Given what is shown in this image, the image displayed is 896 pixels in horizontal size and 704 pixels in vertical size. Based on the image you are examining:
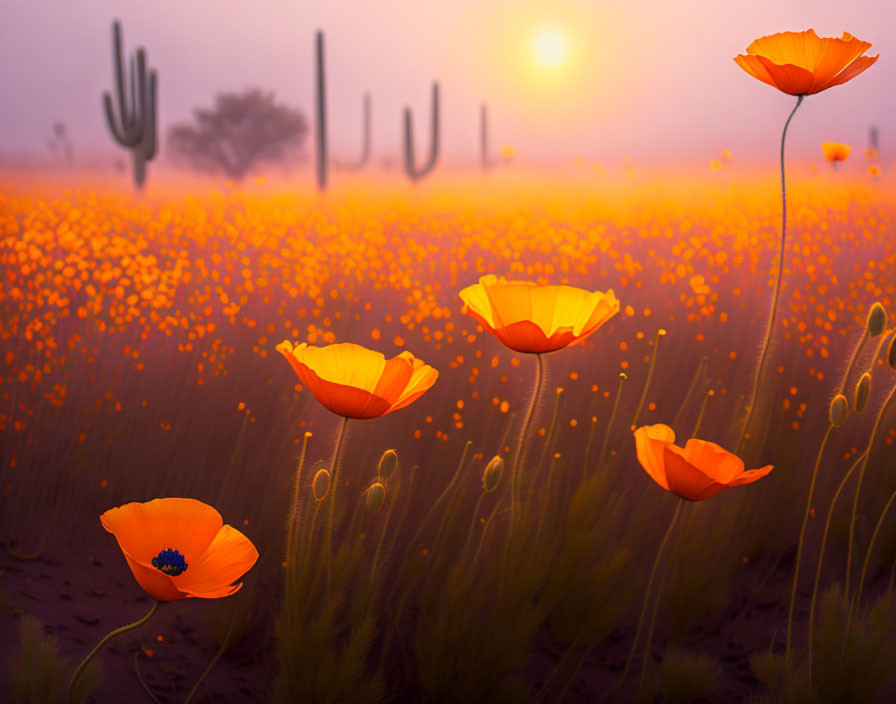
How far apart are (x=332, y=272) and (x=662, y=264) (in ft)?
2.44

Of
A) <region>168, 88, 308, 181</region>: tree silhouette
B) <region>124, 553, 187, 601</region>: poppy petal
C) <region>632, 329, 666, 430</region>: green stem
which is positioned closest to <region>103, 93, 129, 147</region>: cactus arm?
<region>632, 329, 666, 430</region>: green stem

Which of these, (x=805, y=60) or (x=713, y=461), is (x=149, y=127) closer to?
(x=805, y=60)

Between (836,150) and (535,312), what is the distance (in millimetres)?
1093

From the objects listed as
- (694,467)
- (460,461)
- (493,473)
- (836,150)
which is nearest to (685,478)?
(694,467)

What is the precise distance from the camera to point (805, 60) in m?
1.04

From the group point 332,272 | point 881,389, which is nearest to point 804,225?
point 881,389

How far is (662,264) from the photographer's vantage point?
170 centimetres

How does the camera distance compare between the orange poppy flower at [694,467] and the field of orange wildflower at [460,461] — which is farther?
the field of orange wildflower at [460,461]

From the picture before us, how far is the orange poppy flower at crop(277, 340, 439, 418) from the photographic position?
2.58ft

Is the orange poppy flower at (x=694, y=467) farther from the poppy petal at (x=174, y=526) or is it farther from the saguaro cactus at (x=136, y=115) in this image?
the saguaro cactus at (x=136, y=115)

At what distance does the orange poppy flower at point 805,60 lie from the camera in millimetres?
1015

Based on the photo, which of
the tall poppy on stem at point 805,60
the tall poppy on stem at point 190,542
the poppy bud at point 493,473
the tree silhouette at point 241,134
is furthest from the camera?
the tree silhouette at point 241,134

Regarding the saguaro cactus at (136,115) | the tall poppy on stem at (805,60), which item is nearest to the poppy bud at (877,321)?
the tall poppy on stem at (805,60)

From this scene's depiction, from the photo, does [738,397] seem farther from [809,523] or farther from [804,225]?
[804,225]
